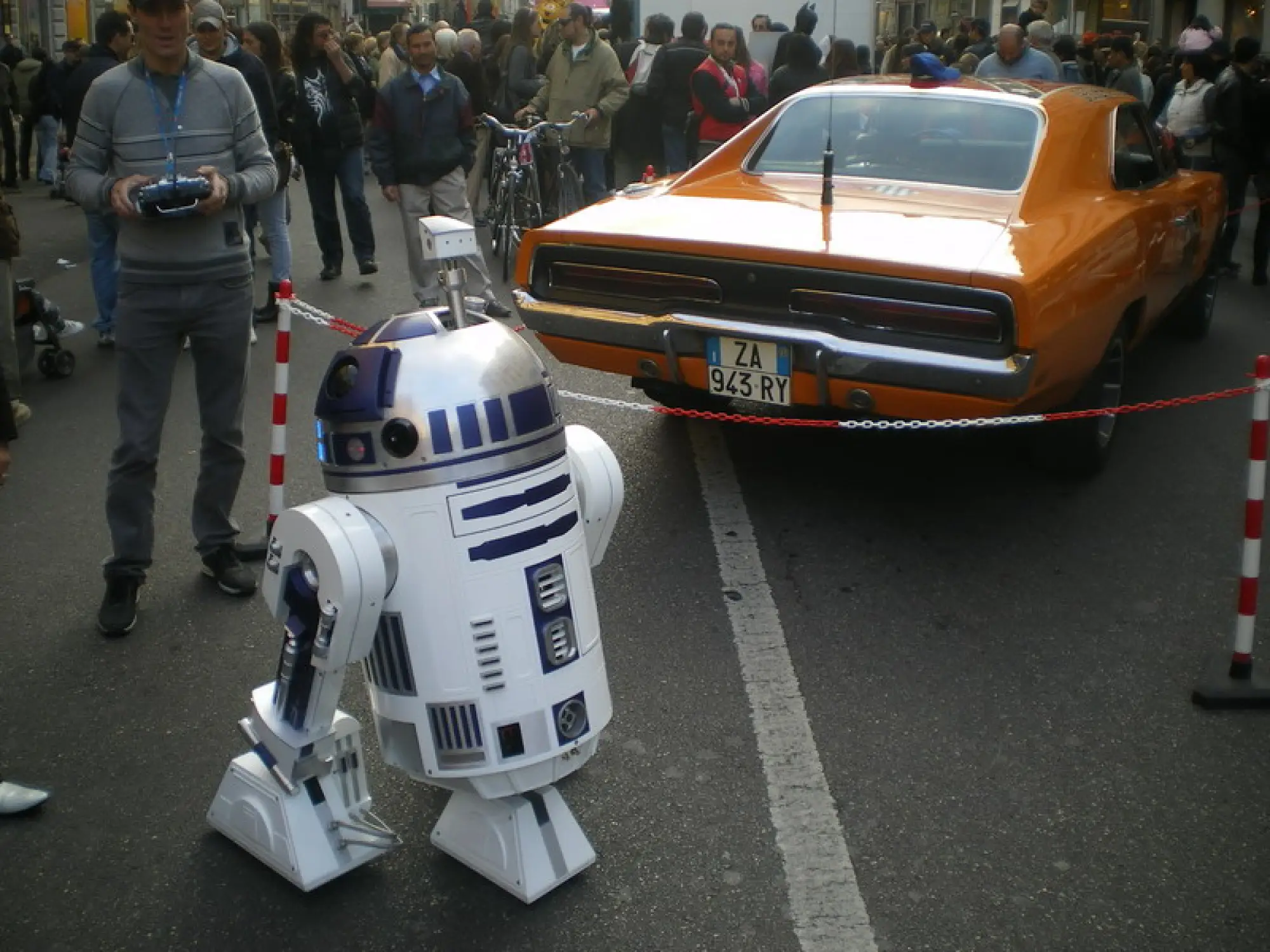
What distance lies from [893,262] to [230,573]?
2.48m

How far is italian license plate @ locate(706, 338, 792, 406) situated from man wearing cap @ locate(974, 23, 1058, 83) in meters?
8.51

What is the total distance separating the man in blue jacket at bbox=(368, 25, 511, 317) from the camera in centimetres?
934

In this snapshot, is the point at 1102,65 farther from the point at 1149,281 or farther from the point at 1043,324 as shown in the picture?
the point at 1043,324

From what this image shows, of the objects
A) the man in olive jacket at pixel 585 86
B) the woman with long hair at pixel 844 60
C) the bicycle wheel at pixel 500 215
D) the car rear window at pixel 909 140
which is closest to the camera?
the car rear window at pixel 909 140

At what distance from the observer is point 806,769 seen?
3887 millimetres

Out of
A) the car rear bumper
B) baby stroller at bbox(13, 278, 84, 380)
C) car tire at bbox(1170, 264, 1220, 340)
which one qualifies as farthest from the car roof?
baby stroller at bbox(13, 278, 84, 380)

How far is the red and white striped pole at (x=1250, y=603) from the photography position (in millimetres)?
4258

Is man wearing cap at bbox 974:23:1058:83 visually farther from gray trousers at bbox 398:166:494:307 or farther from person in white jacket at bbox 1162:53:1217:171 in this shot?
gray trousers at bbox 398:166:494:307

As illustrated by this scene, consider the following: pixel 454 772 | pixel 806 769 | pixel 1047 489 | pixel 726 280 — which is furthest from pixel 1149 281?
pixel 454 772

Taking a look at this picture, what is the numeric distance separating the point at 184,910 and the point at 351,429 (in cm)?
117

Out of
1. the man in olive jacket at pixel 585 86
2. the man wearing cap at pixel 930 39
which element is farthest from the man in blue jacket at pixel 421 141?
the man wearing cap at pixel 930 39

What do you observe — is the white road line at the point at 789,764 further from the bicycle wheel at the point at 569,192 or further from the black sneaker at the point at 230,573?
the bicycle wheel at the point at 569,192

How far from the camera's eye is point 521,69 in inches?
566

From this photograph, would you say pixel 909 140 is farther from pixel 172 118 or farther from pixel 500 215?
pixel 500 215
